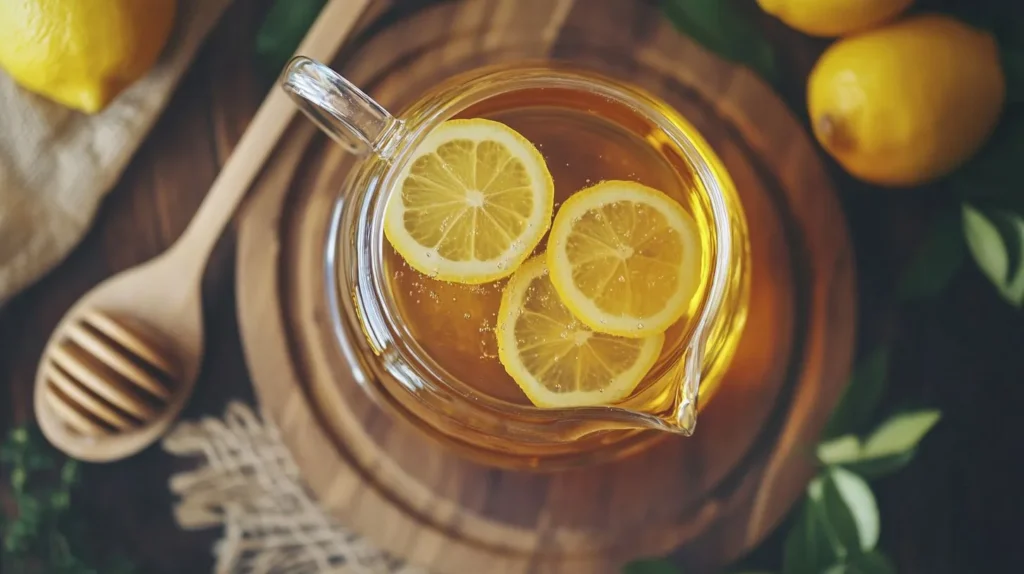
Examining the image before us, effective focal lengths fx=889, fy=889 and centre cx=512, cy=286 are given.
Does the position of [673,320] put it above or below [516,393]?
above

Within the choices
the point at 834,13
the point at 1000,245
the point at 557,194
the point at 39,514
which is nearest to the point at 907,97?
the point at 834,13

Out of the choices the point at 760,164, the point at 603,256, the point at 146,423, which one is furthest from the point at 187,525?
the point at 760,164

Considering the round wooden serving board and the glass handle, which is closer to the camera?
the glass handle

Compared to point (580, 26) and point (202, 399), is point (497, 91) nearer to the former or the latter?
point (580, 26)

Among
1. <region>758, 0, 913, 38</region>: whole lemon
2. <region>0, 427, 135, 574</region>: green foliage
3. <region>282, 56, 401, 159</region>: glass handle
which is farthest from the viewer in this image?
<region>0, 427, 135, 574</region>: green foliage

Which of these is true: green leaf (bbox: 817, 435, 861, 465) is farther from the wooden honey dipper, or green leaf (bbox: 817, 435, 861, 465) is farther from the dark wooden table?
the wooden honey dipper

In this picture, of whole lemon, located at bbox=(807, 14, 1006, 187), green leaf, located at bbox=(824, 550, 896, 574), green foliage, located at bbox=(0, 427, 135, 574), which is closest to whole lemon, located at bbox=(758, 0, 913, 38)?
whole lemon, located at bbox=(807, 14, 1006, 187)

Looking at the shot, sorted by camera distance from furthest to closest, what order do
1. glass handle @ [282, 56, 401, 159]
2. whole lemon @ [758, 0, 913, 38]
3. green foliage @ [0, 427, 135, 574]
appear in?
1. green foliage @ [0, 427, 135, 574]
2. whole lemon @ [758, 0, 913, 38]
3. glass handle @ [282, 56, 401, 159]
